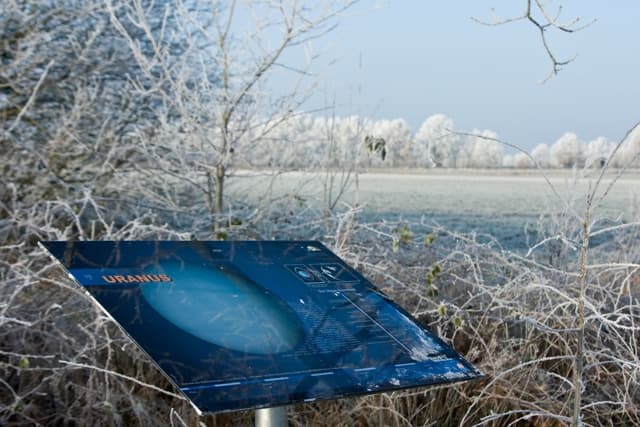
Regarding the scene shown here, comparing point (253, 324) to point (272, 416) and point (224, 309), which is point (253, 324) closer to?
point (224, 309)

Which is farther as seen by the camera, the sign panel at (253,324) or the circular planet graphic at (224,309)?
the circular planet graphic at (224,309)

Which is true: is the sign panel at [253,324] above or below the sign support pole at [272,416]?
above

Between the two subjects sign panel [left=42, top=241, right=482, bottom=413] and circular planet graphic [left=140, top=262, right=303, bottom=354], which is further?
circular planet graphic [left=140, top=262, right=303, bottom=354]

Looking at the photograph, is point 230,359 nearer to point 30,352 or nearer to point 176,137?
point 30,352

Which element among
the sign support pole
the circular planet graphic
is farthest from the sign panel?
the sign support pole

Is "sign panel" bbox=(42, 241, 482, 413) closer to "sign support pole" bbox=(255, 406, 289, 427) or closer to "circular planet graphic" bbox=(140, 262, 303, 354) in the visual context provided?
"circular planet graphic" bbox=(140, 262, 303, 354)

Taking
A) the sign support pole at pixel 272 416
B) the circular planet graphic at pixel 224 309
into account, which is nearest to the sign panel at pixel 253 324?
the circular planet graphic at pixel 224 309

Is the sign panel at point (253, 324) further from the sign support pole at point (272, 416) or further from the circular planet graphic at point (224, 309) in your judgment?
the sign support pole at point (272, 416)

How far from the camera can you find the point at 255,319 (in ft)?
7.97

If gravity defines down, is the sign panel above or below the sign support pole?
above

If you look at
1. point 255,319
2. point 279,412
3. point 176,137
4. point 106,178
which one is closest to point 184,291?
point 255,319

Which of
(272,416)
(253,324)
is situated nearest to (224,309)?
(253,324)

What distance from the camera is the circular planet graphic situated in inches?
90.7

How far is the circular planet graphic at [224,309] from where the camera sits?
230cm
